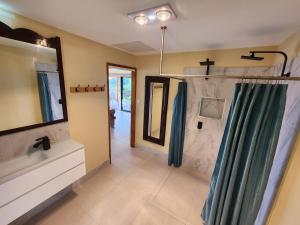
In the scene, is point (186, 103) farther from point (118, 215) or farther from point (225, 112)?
point (118, 215)

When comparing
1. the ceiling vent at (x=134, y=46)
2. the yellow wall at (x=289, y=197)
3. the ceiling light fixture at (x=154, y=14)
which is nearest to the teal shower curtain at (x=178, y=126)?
the ceiling vent at (x=134, y=46)

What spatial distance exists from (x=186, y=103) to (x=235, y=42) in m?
1.21

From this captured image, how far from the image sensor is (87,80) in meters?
2.19

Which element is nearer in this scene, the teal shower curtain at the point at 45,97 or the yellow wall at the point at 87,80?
the teal shower curtain at the point at 45,97

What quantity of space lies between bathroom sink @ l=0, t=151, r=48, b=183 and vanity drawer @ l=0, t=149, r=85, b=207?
0.08m

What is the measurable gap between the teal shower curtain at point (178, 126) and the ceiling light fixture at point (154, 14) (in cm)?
141

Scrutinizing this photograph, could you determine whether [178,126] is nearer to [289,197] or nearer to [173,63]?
[173,63]

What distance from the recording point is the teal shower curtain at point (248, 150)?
42.9 inches

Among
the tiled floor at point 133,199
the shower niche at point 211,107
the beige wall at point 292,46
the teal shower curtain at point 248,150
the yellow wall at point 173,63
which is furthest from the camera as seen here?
the shower niche at point 211,107

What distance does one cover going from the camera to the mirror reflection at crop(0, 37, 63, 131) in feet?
4.70

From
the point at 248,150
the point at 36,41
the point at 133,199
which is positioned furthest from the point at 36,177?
the point at 248,150

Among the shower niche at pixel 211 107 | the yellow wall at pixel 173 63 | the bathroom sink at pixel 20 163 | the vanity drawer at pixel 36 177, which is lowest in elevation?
the vanity drawer at pixel 36 177

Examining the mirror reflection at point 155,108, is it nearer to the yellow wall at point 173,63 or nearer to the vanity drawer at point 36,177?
the yellow wall at point 173,63

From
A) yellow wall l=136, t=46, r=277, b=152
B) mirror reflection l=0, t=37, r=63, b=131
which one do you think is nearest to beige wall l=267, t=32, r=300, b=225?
yellow wall l=136, t=46, r=277, b=152
